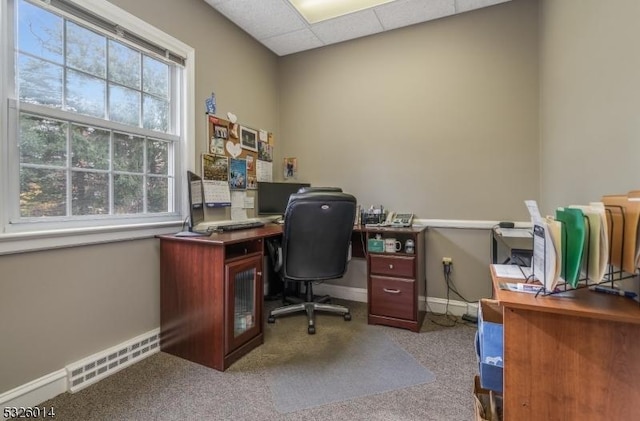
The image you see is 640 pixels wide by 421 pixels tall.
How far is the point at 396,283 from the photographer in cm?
243

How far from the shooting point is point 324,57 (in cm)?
323

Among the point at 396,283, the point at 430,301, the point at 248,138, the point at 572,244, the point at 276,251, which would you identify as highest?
the point at 248,138

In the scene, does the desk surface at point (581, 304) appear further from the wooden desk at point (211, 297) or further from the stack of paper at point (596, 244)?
the wooden desk at point (211, 297)

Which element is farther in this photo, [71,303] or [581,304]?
[71,303]

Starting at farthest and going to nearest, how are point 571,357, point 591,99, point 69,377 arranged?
1. point 69,377
2. point 591,99
3. point 571,357

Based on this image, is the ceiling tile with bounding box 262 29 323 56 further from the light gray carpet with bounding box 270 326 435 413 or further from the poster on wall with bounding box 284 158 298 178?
the light gray carpet with bounding box 270 326 435 413

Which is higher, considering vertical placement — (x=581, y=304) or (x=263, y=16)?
(x=263, y=16)

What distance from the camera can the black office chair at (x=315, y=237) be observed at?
217 centimetres

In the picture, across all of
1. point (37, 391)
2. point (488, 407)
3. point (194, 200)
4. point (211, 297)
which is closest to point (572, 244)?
point (488, 407)

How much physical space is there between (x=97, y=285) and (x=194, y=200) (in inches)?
29.4

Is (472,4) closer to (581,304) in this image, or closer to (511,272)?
(511,272)

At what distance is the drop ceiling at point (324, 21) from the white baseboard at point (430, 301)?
2.50 m

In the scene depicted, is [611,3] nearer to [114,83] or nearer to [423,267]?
[423,267]

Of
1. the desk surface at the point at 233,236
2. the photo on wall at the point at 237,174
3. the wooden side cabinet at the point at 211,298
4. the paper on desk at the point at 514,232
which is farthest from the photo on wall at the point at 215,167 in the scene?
the paper on desk at the point at 514,232
